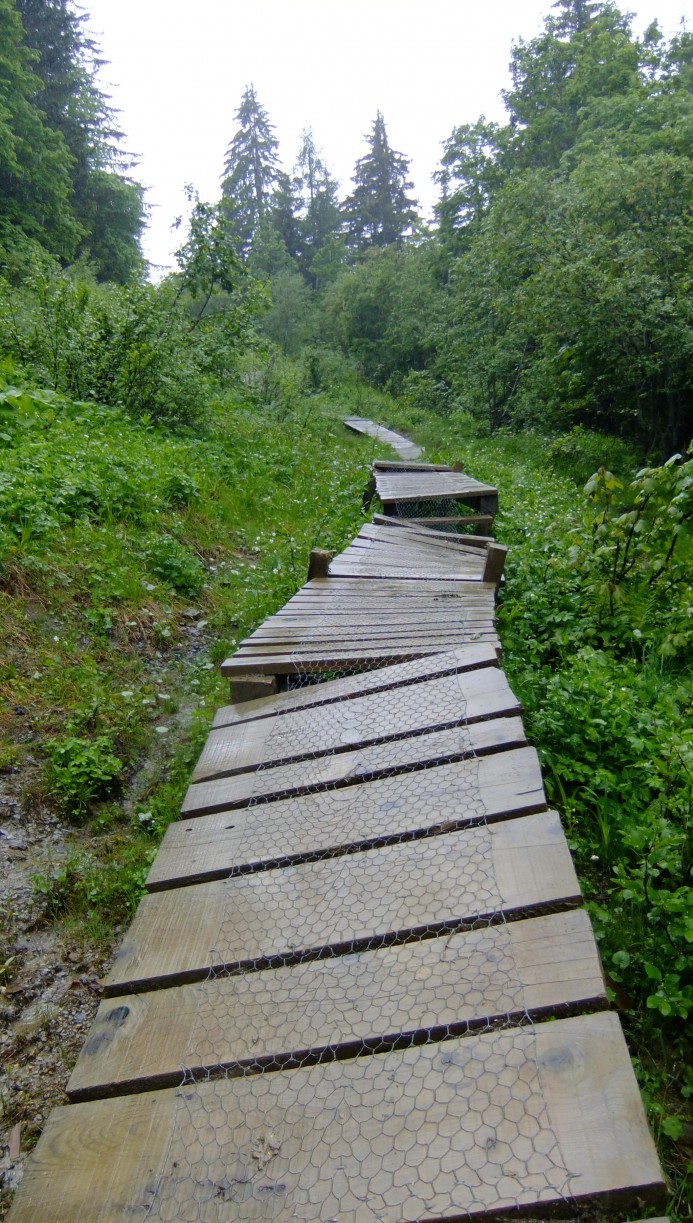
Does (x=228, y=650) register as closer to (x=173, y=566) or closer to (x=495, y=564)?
(x=173, y=566)

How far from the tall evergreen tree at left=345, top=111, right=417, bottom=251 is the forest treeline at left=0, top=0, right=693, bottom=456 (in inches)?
136

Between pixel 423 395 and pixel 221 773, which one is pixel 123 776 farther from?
pixel 423 395

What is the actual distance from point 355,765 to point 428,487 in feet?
19.6

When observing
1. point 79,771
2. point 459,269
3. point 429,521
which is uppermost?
point 459,269

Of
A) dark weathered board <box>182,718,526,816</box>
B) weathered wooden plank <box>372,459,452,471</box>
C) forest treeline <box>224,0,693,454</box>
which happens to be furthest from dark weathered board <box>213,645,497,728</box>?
forest treeline <box>224,0,693,454</box>

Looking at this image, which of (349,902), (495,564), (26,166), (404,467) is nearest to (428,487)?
(404,467)

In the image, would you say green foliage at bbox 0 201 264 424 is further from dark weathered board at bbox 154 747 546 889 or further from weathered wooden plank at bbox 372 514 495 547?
dark weathered board at bbox 154 747 546 889

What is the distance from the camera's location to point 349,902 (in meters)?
1.91

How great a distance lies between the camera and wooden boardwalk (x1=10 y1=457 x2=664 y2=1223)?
1223 millimetres

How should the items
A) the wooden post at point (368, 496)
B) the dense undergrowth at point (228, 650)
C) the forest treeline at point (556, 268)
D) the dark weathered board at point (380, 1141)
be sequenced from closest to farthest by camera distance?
the dark weathered board at point (380, 1141), the dense undergrowth at point (228, 650), the wooden post at point (368, 496), the forest treeline at point (556, 268)

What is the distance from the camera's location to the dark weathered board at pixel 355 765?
2.49 meters

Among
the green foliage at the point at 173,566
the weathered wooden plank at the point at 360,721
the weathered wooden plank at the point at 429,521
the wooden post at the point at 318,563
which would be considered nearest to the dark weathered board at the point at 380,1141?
the weathered wooden plank at the point at 360,721

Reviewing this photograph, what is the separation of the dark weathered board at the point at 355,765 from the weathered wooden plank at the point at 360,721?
69 millimetres

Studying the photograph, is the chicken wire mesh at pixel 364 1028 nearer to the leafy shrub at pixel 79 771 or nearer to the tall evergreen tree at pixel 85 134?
the leafy shrub at pixel 79 771
